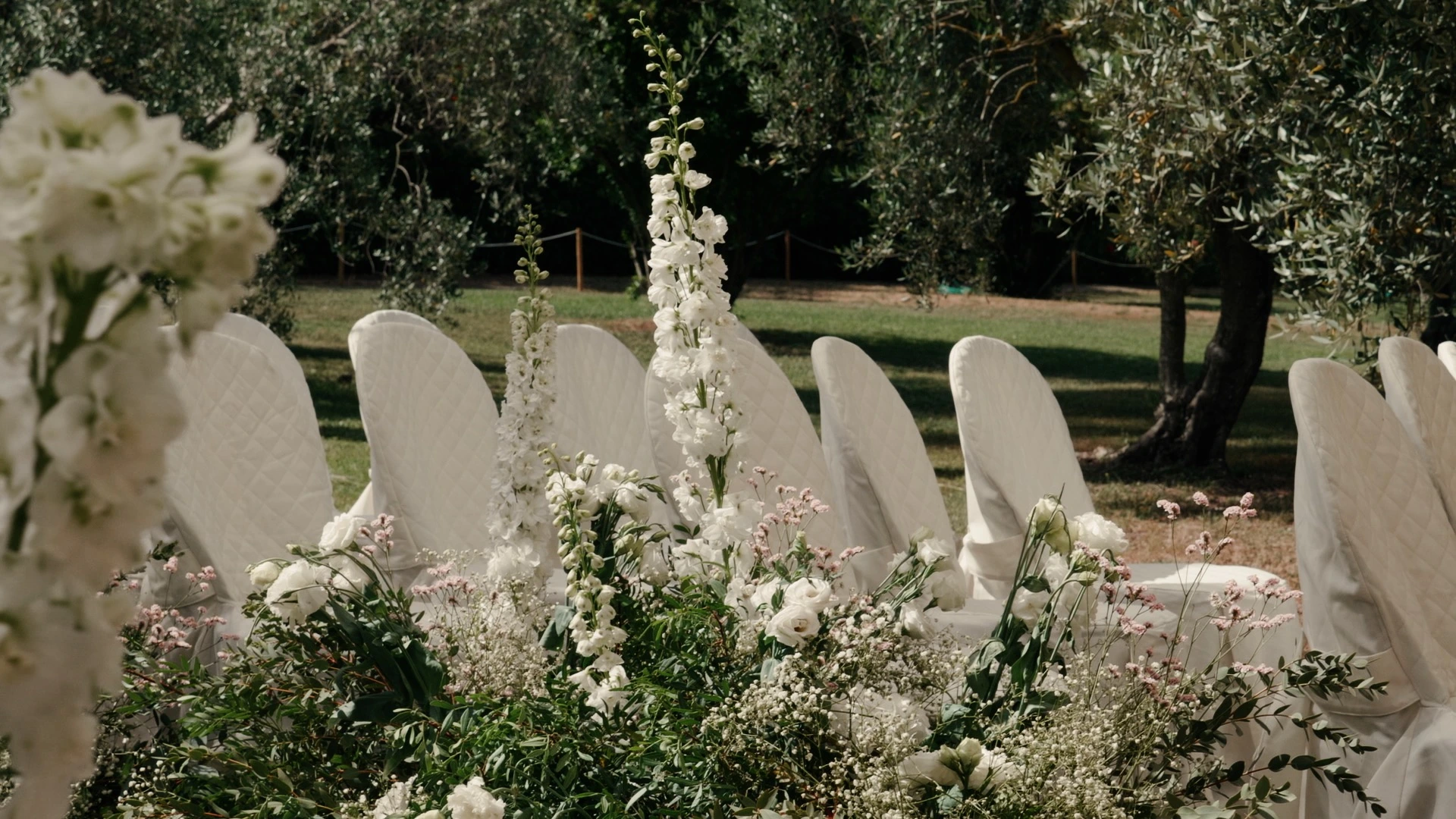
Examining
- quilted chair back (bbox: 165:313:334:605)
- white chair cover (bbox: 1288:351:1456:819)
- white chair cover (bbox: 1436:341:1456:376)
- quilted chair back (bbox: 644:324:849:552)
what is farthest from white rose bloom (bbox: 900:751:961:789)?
white chair cover (bbox: 1436:341:1456:376)

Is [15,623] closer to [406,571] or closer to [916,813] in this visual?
[916,813]

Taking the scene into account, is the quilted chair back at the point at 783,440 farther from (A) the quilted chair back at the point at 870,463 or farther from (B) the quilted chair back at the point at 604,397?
(B) the quilted chair back at the point at 604,397

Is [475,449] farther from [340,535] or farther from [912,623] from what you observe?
[912,623]

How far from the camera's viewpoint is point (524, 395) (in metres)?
1.88

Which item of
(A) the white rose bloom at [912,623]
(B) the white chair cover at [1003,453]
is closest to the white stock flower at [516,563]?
(A) the white rose bloom at [912,623]

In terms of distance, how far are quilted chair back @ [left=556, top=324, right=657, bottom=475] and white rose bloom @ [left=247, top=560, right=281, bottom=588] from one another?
1.97 metres

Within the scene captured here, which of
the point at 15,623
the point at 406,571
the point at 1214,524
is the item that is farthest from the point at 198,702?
the point at 1214,524

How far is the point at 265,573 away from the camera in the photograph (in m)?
1.82

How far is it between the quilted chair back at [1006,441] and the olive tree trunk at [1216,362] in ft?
15.0

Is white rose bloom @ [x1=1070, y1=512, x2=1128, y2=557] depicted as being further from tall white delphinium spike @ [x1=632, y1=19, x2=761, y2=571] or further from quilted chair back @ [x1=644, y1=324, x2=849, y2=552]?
quilted chair back @ [x1=644, y1=324, x2=849, y2=552]

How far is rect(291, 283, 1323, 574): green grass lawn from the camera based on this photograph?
8688 millimetres

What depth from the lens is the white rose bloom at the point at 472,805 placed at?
1.37m

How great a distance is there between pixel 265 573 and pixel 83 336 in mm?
1323

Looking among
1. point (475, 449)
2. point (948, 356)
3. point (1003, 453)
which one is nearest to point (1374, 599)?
point (1003, 453)
